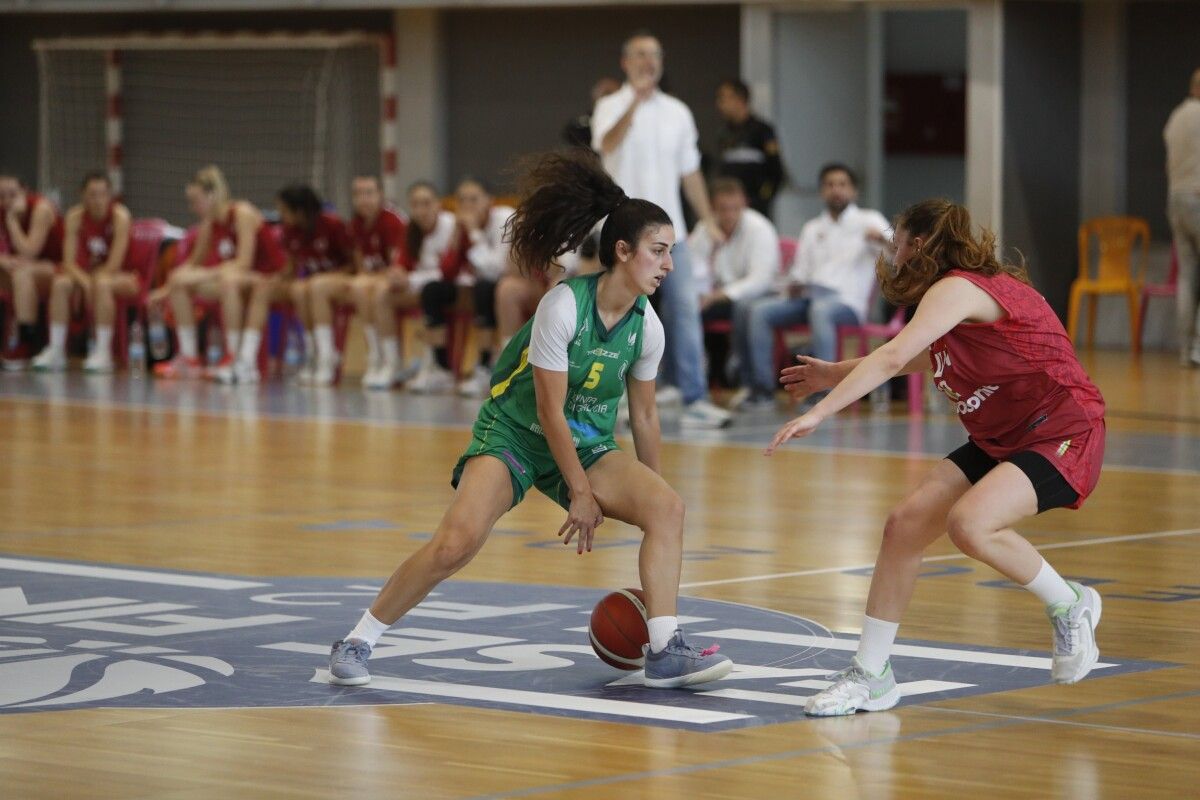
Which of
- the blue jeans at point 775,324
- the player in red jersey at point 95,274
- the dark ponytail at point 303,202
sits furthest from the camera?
the player in red jersey at point 95,274

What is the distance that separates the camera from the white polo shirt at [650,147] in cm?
1255

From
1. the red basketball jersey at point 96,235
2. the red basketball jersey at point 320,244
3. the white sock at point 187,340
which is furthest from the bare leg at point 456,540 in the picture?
the red basketball jersey at point 96,235

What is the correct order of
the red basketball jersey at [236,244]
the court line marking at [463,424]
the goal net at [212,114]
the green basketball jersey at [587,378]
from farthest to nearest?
the goal net at [212,114], the red basketball jersey at [236,244], the court line marking at [463,424], the green basketball jersey at [587,378]

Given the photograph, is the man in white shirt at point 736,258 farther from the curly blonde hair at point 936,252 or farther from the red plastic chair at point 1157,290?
the curly blonde hair at point 936,252

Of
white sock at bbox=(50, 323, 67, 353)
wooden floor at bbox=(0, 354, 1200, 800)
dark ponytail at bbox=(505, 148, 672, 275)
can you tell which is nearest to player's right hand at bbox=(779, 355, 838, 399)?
dark ponytail at bbox=(505, 148, 672, 275)

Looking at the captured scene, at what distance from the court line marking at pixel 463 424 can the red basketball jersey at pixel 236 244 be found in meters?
2.26

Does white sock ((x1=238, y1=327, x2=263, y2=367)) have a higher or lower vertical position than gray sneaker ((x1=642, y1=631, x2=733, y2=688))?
higher

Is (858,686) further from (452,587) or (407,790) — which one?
(452,587)

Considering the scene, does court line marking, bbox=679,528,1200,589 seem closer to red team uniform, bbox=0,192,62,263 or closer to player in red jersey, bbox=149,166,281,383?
player in red jersey, bbox=149,166,281,383

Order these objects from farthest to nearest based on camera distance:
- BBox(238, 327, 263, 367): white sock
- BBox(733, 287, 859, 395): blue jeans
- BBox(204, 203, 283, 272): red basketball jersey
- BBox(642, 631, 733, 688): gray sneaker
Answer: BBox(204, 203, 283, 272): red basketball jersey → BBox(238, 327, 263, 367): white sock → BBox(733, 287, 859, 395): blue jeans → BBox(642, 631, 733, 688): gray sneaker

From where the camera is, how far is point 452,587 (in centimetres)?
713

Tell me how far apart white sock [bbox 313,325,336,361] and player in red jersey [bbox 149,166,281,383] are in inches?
25.7

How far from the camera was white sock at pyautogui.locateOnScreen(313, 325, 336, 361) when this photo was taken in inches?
627

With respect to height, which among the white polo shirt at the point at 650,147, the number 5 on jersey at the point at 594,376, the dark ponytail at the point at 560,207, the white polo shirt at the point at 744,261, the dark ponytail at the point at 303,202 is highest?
the white polo shirt at the point at 650,147
